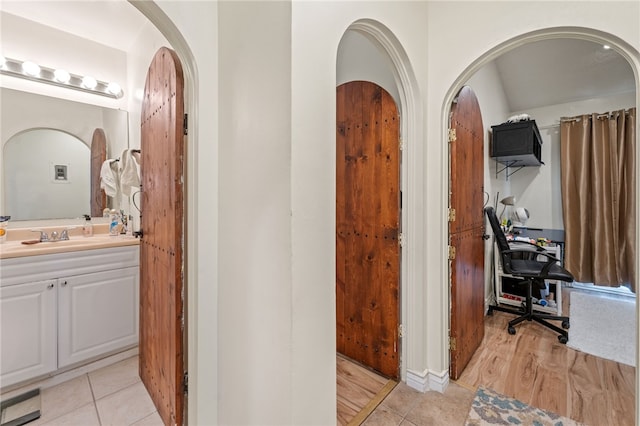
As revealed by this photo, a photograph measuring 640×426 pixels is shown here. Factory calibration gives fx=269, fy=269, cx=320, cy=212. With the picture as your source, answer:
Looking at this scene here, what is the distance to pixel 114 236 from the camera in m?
2.41

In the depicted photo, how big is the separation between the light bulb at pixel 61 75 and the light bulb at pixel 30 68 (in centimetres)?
11

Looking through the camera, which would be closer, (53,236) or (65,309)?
(65,309)

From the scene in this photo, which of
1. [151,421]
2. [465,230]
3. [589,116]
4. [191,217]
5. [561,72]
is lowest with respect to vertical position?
[151,421]

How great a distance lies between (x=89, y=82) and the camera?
2449 millimetres

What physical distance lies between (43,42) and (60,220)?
59.2 inches

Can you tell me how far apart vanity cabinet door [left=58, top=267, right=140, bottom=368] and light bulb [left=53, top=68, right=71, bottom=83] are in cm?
172

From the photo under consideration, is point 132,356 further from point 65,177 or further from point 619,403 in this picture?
point 619,403

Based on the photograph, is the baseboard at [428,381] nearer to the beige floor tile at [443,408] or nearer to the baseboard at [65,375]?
the beige floor tile at [443,408]

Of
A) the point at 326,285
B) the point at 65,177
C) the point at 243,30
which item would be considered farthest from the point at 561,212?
the point at 65,177

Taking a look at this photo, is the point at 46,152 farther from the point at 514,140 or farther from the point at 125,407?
the point at 514,140

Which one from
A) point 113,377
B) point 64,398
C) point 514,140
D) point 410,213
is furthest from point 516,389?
point 64,398

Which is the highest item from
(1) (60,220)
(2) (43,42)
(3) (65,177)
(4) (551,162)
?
(2) (43,42)

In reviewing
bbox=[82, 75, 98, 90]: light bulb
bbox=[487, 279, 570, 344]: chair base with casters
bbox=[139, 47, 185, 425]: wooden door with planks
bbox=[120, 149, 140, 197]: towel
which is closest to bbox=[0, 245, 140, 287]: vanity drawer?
bbox=[139, 47, 185, 425]: wooden door with planks

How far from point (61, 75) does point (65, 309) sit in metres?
1.96
